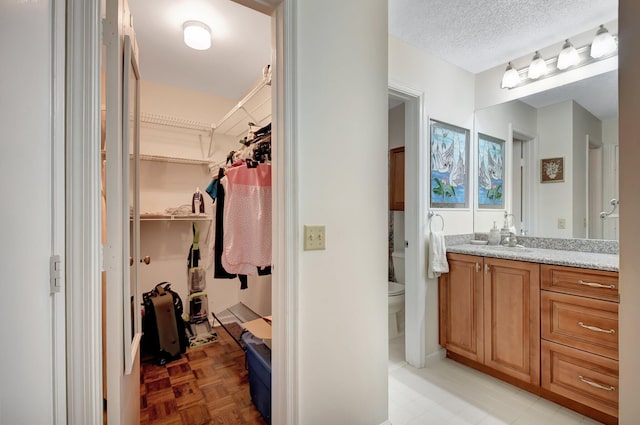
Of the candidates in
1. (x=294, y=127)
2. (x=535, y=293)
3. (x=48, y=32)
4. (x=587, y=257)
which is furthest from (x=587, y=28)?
(x=48, y=32)

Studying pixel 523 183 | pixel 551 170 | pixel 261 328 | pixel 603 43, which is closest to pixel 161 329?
pixel 261 328

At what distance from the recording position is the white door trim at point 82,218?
71 cm

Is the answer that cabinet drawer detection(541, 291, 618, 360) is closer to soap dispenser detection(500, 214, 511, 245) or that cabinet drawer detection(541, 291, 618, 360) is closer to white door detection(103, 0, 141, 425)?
soap dispenser detection(500, 214, 511, 245)

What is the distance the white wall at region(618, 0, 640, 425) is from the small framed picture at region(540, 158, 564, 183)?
160cm

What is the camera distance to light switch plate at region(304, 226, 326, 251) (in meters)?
1.17

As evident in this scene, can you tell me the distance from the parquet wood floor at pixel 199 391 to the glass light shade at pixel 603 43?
10.2ft

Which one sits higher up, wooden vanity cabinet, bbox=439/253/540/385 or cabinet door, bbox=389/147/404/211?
cabinet door, bbox=389/147/404/211

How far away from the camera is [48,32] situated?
64cm

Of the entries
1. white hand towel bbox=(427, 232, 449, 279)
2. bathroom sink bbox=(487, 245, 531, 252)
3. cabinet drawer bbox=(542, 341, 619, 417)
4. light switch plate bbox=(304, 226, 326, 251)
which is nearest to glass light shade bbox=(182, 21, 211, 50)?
light switch plate bbox=(304, 226, 326, 251)

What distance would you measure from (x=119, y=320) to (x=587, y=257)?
8.31ft

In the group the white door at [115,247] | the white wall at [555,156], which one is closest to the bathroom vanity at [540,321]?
the white wall at [555,156]

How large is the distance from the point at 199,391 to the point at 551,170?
3085 millimetres

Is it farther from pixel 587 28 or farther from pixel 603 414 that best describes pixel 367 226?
pixel 587 28

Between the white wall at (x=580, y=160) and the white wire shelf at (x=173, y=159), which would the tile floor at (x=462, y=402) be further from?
the white wire shelf at (x=173, y=159)
